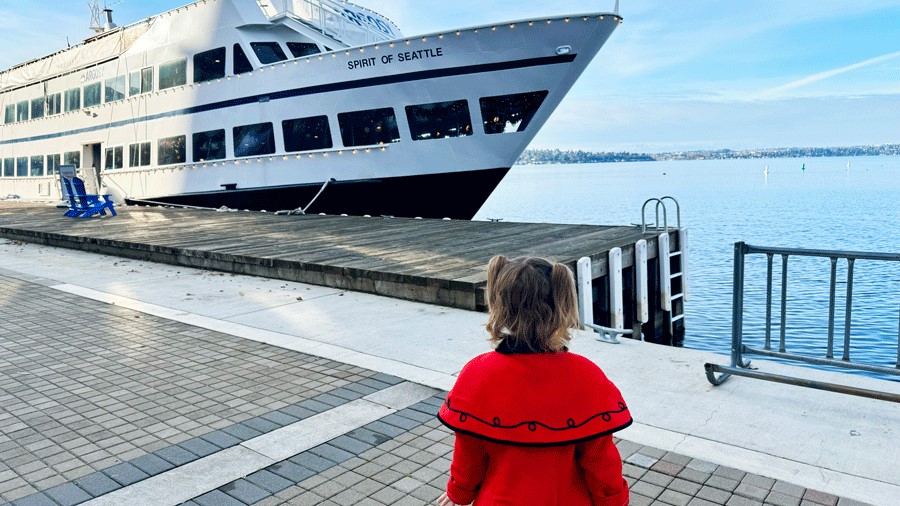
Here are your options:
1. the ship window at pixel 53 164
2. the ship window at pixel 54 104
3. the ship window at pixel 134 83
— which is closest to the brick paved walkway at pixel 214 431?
the ship window at pixel 134 83

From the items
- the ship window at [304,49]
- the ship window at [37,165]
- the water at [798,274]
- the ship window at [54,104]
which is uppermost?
the ship window at [304,49]

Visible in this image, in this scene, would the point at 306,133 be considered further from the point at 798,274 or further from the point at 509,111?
the point at 798,274

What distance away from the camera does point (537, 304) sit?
2.14 meters

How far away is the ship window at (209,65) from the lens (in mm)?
21453

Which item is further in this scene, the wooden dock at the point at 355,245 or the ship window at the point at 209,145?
the ship window at the point at 209,145

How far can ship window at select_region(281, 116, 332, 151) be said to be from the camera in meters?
19.5

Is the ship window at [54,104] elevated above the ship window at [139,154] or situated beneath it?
elevated above

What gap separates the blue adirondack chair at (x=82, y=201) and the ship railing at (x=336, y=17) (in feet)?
25.0

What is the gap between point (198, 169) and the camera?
74.6 feet

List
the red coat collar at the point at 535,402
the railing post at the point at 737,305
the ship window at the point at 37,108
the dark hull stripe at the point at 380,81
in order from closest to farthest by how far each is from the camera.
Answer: the red coat collar at the point at 535,402 < the railing post at the point at 737,305 < the dark hull stripe at the point at 380,81 < the ship window at the point at 37,108

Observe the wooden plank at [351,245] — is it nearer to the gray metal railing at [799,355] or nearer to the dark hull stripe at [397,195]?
the dark hull stripe at [397,195]

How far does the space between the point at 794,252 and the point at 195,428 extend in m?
4.31

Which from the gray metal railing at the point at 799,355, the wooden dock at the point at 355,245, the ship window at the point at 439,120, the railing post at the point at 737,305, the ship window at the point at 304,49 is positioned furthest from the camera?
the ship window at the point at 304,49

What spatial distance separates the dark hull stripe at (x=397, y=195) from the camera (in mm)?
18359
